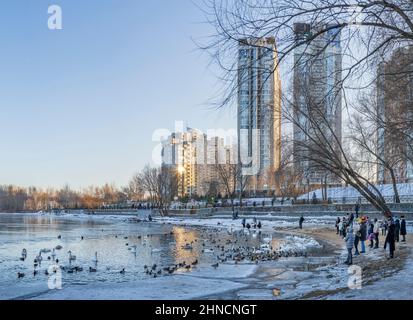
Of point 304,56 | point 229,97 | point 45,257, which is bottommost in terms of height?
point 45,257

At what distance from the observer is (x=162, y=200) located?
320ft

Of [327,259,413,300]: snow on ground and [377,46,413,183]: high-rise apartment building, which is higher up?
[377,46,413,183]: high-rise apartment building

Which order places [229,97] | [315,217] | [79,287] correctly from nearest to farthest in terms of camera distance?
[229,97]
[79,287]
[315,217]

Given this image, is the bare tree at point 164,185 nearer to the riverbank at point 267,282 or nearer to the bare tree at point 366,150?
the bare tree at point 366,150

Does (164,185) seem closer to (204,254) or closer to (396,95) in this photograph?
(204,254)

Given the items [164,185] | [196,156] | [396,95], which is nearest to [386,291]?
[396,95]

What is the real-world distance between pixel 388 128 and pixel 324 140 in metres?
10.2

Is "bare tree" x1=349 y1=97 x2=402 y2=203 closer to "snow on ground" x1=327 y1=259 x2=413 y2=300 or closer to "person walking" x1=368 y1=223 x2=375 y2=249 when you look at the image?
"person walking" x1=368 y1=223 x2=375 y2=249

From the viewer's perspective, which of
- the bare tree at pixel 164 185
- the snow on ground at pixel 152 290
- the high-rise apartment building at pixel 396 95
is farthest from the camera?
the bare tree at pixel 164 185

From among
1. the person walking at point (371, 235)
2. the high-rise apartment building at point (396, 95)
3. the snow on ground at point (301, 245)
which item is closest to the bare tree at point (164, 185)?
the snow on ground at point (301, 245)

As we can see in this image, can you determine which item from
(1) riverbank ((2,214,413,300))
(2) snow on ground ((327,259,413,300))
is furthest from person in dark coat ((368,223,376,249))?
(2) snow on ground ((327,259,413,300))

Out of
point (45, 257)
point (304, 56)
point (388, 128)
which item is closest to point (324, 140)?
point (388, 128)
